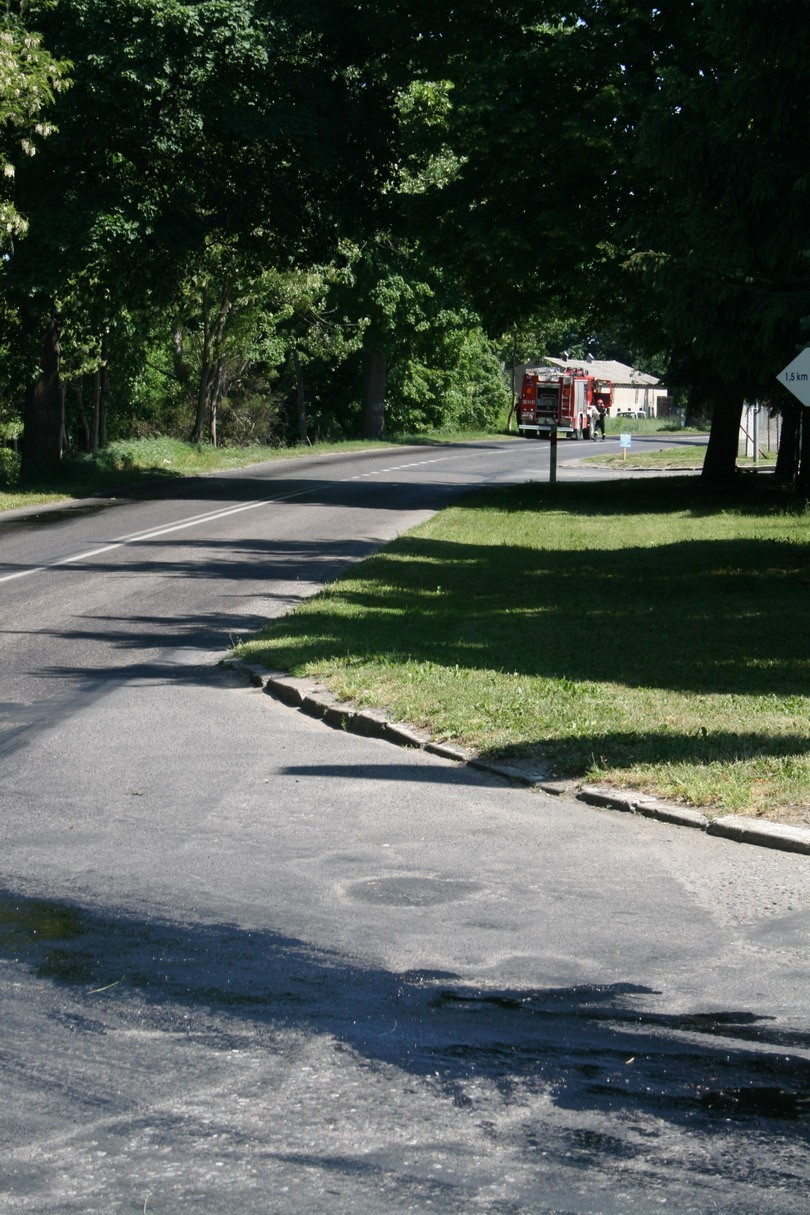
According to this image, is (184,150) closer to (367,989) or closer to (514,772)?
(514,772)

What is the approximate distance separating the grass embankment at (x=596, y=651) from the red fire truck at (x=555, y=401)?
51693mm

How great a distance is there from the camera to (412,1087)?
14.3 ft

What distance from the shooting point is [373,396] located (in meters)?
69.9

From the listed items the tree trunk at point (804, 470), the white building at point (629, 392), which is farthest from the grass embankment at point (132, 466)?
the white building at point (629, 392)

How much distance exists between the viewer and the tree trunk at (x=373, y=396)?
69.4 metres

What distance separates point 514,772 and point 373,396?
62133mm

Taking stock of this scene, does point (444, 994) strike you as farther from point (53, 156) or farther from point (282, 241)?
A: point (282, 241)

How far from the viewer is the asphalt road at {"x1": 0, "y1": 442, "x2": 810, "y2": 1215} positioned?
385 centimetres

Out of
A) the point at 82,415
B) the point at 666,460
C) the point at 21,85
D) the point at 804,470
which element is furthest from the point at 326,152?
the point at 82,415

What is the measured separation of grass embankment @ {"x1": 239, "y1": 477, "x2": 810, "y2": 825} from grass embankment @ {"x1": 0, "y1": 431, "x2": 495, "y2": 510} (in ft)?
36.3

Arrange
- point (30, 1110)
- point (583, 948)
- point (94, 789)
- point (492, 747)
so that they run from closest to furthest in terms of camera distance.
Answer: point (30, 1110)
point (583, 948)
point (94, 789)
point (492, 747)

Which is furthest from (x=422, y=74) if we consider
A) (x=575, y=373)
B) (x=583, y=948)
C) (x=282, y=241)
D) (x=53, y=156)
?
(x=575, y=373)

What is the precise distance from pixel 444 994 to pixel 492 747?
13.4 ft

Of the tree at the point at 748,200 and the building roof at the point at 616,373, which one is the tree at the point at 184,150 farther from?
the building roof at the point at 616,373
